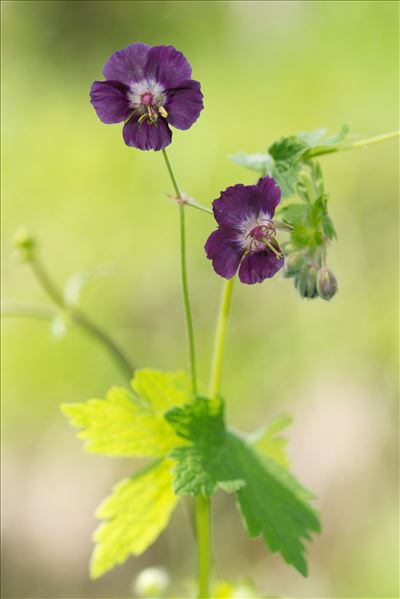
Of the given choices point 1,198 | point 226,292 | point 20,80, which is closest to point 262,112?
point 1,198

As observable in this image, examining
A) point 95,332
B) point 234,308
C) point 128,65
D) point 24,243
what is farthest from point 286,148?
point 234,308

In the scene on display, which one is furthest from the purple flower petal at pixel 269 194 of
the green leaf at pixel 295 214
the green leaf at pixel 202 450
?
the green leaf at pixel 202 450

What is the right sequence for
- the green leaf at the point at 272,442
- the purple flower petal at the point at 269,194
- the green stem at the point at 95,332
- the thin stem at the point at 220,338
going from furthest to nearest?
the green stem at the point at 95,332, the green leaf at the point at 272,442, the thin stem at the point at 220,338, the purple flower petal at the point at 269,194

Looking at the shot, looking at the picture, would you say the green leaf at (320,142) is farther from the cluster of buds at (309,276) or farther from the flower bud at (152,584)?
the flower bud at (152,584)

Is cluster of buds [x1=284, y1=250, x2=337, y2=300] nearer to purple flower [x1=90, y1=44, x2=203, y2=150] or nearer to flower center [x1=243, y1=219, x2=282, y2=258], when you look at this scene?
flower center [x1=243, y1=219, x2=282, y2=258]

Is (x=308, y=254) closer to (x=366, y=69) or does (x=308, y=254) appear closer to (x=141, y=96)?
(x=141, y=96)
